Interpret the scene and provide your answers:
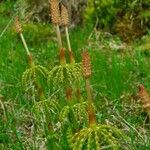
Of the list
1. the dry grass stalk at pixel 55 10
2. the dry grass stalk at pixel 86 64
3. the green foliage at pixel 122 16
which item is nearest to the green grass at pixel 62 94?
the green foliage at pixel 122 16

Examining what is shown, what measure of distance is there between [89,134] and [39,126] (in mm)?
1982

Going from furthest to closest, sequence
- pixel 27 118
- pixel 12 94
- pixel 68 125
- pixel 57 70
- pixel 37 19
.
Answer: pixel 37 19 → pixel 12 94 → pixel 27 118 → pixel 68 125 → pixel 57 70

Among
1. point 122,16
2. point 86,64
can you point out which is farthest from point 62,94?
point 122,16

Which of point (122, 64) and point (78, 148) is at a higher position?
point (78, 148)

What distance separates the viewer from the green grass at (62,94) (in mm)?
3580

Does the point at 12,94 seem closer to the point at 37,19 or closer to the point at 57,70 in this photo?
the point at 57,70

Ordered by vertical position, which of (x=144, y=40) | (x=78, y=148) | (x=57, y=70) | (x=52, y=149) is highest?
(x=57, y=70)

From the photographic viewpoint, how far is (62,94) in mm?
4141

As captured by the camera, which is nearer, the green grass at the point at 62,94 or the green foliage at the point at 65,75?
the green foliage at the point at 65,75

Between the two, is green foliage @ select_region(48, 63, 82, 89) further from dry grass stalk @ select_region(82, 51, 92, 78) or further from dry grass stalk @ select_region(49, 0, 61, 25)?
dry grass stalk @ select_region(82, 51, 92, 78)

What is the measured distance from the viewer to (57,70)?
2473mm

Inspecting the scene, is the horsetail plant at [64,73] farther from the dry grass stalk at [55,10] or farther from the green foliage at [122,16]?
the green foliage at [122,16]

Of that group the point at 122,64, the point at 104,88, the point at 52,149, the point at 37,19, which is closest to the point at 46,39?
the point at 37,19

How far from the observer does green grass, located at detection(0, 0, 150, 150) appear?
3.58 meters
